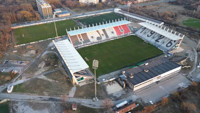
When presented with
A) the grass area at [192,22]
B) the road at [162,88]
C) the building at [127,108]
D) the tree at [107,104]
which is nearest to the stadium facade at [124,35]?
the road at [162,88]

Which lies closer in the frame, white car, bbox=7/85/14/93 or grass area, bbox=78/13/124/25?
white car, bbox=7/85/14/93

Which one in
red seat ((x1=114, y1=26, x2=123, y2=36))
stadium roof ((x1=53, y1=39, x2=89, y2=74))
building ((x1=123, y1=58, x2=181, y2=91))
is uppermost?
red seat ((x1=114, y1=26, x2=123, y2=36))

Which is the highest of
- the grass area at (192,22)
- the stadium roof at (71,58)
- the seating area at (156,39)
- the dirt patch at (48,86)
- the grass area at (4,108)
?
the grass area at (192,22)

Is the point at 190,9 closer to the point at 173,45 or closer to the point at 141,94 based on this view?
the point at 173,45

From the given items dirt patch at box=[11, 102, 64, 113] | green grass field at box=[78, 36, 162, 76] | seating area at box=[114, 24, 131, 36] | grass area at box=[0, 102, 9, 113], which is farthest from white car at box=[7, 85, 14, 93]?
seating area at box=[114, 24, 131, 36]

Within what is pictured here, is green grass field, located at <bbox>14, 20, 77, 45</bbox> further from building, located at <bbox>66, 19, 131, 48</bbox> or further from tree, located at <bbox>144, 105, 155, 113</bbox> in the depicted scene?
tree, located at <bbox>144, 105, 155, 113</bbox>

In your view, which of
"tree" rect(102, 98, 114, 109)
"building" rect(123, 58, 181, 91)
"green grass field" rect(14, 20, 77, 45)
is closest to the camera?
"tree" rect(102, 98, 114, 109)

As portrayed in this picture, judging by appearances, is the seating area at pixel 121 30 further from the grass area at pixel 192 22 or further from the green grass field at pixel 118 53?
the grass area at pixel 192 22

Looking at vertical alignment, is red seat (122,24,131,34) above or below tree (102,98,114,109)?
above
